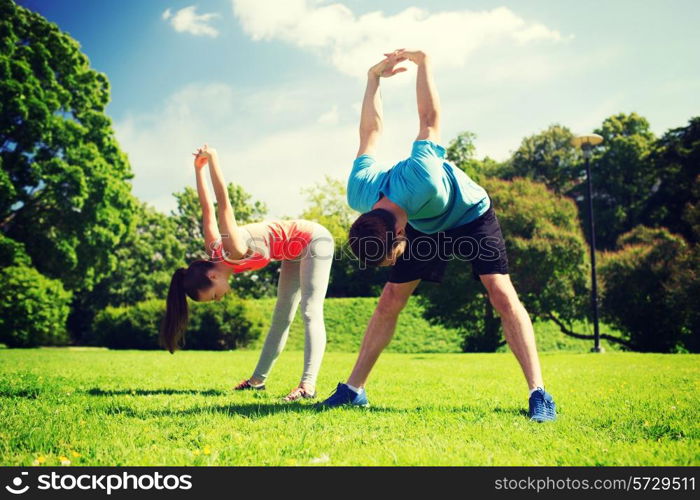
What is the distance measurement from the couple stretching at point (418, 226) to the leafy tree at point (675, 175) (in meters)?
24.8

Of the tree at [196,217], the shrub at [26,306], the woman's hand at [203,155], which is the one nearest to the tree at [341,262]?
the tree at [196,217]

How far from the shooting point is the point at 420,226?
145 inches

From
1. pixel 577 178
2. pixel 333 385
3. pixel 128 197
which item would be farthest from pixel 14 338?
pixel 577 178

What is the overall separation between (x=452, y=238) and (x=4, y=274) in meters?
18.1

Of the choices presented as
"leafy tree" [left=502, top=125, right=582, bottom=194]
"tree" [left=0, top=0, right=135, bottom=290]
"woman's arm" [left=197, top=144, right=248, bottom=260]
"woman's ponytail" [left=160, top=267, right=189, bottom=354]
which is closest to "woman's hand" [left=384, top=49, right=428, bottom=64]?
"woman's arm" [left=197, top=144, right=248, bottom=260]

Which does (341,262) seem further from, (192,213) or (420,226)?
(420,226)

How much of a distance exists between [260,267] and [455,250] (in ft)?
5.24

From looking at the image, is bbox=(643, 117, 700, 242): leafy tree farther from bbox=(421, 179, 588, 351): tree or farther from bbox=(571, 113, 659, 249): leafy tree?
bbox=(421, 179, 588, 351): tree

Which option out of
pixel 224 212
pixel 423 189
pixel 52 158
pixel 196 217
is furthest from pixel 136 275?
pixel 423 189

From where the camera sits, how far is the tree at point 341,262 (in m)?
33.3

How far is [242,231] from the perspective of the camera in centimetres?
412

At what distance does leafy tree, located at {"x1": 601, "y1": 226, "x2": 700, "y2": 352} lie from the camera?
1731 cm

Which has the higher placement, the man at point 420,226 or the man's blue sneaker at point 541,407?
the man at point 420,226

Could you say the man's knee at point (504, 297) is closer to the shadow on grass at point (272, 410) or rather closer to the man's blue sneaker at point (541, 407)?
the man's blue sneaker at point (541, 407)
